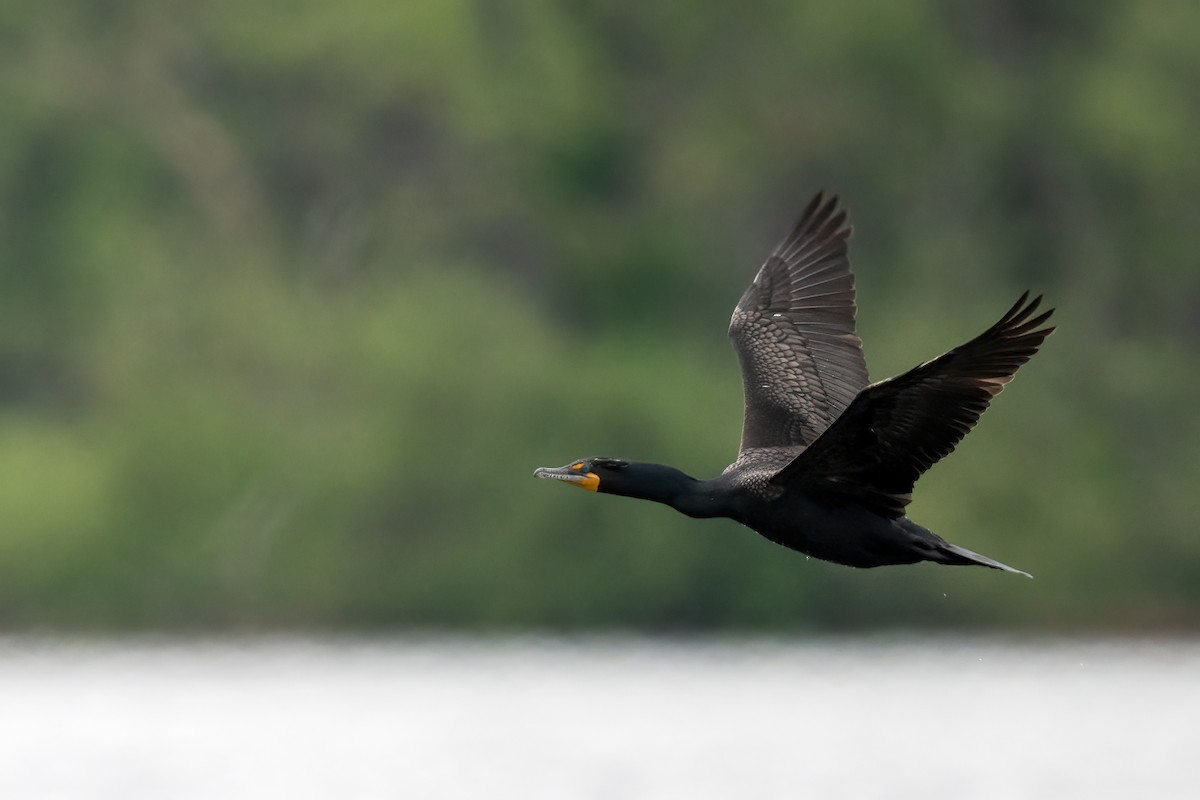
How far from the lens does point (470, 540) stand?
31.6 metres

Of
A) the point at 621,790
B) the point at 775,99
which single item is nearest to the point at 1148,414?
the point at 775,99

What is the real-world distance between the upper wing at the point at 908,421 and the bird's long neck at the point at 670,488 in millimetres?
399

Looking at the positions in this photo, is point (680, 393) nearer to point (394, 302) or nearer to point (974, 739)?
point (394, 302)

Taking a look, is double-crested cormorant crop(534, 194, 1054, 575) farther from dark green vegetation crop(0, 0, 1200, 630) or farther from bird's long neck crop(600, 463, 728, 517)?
dark green vegetation crop(0, 0, 1200, 630)

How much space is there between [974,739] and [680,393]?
10.6 metres

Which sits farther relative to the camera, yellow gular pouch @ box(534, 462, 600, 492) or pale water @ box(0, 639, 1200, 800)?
pale water @ box(0, 639, 1200, 800)

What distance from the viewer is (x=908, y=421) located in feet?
35.7

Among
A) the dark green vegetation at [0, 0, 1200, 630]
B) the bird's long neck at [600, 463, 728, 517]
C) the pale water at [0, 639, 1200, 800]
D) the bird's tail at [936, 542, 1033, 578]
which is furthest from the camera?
the dark green vegetation at [0, 0, 1200, 630]

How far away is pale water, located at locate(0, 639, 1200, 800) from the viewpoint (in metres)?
19.0

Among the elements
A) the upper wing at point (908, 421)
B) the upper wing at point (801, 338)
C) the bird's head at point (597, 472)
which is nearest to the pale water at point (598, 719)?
the upper wing at point (801, 338)

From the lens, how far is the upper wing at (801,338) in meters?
13.0

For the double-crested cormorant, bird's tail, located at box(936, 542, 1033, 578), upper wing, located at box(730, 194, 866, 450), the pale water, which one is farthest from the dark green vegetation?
bird's tail, located at box(936, 542, 1033, 578)

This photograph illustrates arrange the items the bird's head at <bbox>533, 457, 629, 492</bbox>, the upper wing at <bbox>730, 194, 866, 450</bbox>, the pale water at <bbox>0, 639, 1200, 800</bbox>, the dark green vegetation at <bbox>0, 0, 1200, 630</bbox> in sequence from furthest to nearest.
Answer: the dark green vegetation at <bbox>0, 0, 1200, 630</bbox>, the pale water at <bbox>0, 639, 1200, 800</bbox>, the upper wing at <bbox>730, 194, 866, 450</bbox>, the bird's head at <bbox>533, 457, 629, 492</bbox>

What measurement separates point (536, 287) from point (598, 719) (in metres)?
11.5
